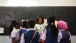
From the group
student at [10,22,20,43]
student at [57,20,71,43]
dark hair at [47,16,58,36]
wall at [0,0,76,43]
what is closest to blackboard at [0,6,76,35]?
wall at [0,0,76,43]

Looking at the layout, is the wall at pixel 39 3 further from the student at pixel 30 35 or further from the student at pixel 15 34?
the student at pixel 30 35

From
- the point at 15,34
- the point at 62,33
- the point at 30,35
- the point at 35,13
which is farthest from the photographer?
the point at 35,13

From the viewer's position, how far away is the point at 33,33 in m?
2.73

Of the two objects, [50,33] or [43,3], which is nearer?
[50,33]

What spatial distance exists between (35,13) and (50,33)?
2.31 m

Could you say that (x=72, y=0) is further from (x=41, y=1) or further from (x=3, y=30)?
(x=3, y=30)

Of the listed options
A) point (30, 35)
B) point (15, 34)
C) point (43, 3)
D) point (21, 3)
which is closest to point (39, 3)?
point (43, 3)

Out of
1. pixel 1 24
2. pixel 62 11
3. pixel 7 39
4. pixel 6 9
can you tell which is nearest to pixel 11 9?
pixel 6 9

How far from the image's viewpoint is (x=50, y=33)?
2.73 metres

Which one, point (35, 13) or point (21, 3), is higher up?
point (21, 3)

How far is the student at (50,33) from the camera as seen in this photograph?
272 centimetres

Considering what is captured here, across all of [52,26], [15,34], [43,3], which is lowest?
[15,34]

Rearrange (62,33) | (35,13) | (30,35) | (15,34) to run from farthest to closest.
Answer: (35,13), (15,34), (62,33), (30,35)

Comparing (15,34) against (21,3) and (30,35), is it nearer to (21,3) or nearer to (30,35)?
(30,35)
